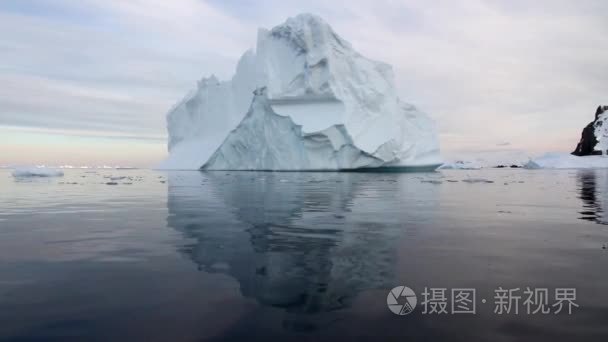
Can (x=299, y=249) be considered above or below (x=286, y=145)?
below

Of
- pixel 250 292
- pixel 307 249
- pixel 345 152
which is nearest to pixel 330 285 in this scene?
pixel 250 292

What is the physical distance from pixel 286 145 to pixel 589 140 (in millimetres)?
53940

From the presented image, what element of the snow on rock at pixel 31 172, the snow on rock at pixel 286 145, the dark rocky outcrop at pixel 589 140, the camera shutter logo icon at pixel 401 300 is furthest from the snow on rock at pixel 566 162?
the camera shutter logo icon at pixel 401 300

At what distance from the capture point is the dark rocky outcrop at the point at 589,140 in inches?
2418

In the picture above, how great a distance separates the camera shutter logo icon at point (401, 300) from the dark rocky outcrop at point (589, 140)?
227ft

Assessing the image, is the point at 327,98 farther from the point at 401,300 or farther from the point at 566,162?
the point at 566,162

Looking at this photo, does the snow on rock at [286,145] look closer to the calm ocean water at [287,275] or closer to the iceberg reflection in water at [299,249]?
the iceberg reflection in water at [299,249]

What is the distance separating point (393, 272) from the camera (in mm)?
3580

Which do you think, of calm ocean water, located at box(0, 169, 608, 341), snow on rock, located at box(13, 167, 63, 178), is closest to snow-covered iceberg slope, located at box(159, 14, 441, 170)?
snow on rock, located at box(13, 167, 63, 178)

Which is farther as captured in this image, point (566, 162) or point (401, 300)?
point (566, 162)

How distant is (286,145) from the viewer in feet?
103

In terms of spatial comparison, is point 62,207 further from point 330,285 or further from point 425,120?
point 425,120

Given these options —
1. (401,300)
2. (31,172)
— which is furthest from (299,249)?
(31,172)

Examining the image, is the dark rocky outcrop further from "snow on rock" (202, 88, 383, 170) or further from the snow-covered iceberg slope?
"snow on rock" (202, 88, 383, 170)
